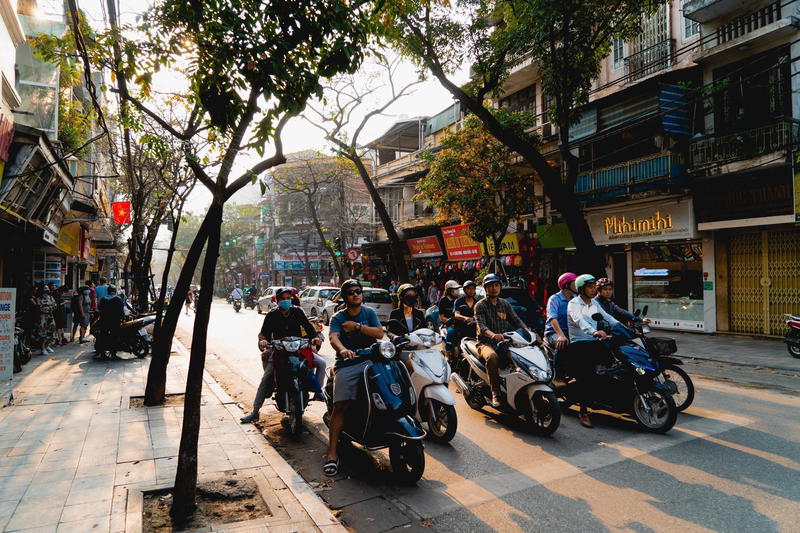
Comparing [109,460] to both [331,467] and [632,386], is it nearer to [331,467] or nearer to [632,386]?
[331,467]

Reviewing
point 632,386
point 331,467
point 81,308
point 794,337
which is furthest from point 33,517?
point 794,337

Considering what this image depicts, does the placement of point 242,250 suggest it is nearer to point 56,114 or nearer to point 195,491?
point 56,114

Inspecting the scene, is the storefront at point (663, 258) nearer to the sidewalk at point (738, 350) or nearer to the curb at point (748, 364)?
the sidewalk at point (738, 350)

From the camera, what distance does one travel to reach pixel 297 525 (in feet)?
11.7

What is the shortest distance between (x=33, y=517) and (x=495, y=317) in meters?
4.87

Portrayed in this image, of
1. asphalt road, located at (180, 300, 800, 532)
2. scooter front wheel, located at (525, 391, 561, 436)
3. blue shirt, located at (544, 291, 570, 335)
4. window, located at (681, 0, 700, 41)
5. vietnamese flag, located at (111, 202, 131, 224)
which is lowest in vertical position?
asphalt road, located at (180, 300, 800, 532)

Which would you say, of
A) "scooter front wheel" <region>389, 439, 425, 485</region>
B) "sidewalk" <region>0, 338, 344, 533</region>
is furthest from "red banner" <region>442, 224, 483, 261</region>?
"scooter front wheel" <region>389, 439, 425, 485</region>

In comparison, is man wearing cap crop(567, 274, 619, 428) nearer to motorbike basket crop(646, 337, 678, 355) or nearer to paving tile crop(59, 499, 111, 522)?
motorbike basket crop(646, 337, 678, 355)

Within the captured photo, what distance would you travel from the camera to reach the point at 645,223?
1691cm

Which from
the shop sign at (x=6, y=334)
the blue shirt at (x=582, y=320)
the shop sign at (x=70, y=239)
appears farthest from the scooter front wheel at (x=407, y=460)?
the shop sign at (x=70, y=239)

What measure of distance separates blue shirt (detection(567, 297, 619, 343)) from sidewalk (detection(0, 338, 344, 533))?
11.7ft

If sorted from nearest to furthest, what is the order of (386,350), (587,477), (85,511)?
(85,511) < (587,477) < (386,350)

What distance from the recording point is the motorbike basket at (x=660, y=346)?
19.4ft

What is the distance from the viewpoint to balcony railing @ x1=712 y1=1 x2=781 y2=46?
13984mm
